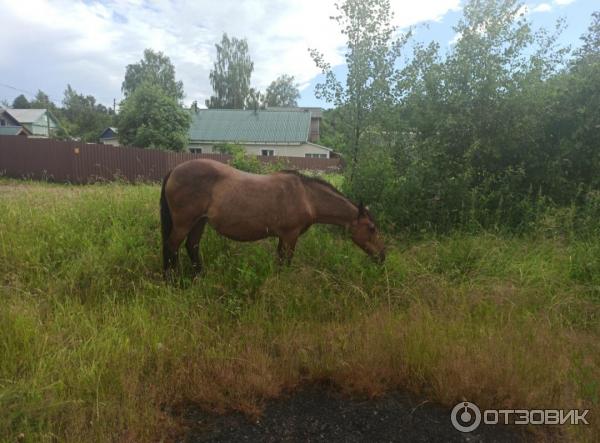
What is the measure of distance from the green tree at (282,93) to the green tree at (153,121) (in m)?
33.7

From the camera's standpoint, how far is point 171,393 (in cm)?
226

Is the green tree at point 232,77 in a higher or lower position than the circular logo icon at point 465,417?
higher

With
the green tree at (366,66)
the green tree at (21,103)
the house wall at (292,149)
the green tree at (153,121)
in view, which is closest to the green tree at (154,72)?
the house wall at (292,149)

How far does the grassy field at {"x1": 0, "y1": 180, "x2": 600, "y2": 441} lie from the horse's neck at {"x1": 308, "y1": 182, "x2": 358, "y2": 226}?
50cm

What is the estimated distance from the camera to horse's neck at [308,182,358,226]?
4281mm

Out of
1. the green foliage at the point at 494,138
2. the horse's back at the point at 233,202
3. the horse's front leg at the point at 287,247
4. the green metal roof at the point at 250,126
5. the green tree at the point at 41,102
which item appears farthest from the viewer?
the green tree at the point at 41,102

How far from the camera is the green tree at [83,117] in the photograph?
50.8 metres

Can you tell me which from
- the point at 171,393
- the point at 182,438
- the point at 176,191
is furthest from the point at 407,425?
the point at 176,191

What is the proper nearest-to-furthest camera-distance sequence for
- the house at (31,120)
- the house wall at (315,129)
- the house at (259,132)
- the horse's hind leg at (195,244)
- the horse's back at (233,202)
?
the horse's back at (233,202) < the horse's hind leg at (195,244) < the house at (259,132) < the house wall at (315,129) < the house at (31,120)

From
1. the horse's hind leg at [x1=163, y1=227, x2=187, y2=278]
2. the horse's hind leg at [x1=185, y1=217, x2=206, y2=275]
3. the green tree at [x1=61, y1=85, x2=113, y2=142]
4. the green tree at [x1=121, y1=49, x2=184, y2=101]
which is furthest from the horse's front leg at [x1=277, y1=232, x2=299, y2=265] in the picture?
the green tree at [x1=61, y1=85, x2=113, y2=142]

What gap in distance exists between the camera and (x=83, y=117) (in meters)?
55.9

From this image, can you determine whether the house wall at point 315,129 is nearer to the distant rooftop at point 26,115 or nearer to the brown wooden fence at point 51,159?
the brown wooden fence at point 51,159

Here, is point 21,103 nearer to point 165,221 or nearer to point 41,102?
point 41,102

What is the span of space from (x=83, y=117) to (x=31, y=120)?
710cm
